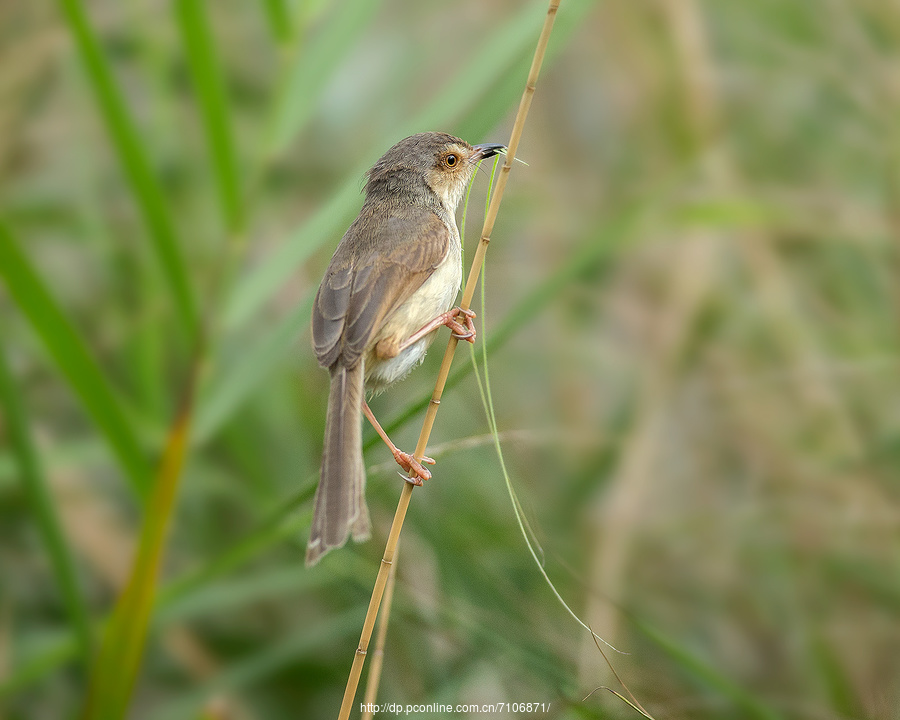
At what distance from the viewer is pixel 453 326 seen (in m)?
1.55

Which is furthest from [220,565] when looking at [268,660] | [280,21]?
[280,21]

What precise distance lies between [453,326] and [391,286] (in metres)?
0.15

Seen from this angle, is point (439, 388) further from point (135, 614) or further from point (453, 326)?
point (135, 614)

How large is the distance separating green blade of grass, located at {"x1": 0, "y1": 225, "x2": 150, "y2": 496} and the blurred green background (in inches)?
1.3

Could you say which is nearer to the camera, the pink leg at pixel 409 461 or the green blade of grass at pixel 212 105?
the pink leg at pixel 409 461

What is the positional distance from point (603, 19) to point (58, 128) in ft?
9.62

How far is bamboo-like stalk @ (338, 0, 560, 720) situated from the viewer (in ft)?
3.82

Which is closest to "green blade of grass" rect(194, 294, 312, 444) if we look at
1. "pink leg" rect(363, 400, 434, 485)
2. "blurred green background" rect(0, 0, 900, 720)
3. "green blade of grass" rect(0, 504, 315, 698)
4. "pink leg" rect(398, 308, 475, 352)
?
"blurred green background" rect(0, 0, 900, 720)

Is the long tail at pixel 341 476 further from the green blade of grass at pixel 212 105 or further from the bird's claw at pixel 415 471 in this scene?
the green blade of grass at pixel 212 105

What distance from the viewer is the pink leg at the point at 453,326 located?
1519 millimetres

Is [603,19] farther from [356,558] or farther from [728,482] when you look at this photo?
[356,558]

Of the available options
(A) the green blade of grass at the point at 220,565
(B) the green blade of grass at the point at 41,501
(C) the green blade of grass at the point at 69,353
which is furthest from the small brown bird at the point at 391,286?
(B) the green blade of grass at the point at 41,501

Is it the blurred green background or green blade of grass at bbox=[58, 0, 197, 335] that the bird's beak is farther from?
green blade of grass at bbox=[58, 0, 197, 335]

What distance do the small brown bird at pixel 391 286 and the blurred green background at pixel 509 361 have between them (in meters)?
0.18
